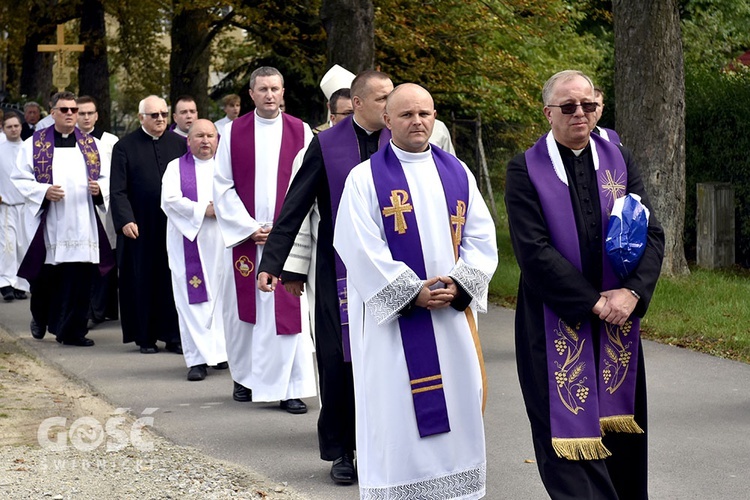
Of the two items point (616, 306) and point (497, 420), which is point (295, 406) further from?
point (616, 306)

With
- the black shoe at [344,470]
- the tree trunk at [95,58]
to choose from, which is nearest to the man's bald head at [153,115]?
the black shoe at [344,470]

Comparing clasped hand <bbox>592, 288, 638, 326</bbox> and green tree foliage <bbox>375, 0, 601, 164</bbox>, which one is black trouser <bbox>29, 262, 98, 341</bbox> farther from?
green tree foliage <bbox>375, 0, 601, 164</bbox>

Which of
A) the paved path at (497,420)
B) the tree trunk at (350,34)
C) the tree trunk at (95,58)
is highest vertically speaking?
the tree trunk at (95,58)

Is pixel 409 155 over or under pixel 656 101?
under

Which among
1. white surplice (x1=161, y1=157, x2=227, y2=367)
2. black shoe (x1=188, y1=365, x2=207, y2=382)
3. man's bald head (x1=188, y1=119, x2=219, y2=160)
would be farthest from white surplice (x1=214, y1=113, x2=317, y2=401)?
man's bald head (x1=188, y1=119, x2=219, y2=160)

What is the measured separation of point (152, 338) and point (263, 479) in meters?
4.95

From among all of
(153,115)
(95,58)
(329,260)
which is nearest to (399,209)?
(329,260)

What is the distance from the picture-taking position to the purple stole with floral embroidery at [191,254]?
1084cm

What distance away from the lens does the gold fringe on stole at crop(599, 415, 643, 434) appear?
5578 mm

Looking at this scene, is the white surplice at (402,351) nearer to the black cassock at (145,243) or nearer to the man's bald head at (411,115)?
the man's bald head at (411,115)

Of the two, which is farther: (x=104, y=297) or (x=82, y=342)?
(x=104, y=297)

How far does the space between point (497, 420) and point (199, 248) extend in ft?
11.6

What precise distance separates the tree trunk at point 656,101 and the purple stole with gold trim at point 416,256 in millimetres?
8343

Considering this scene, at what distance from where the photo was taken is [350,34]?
49.9 feet
